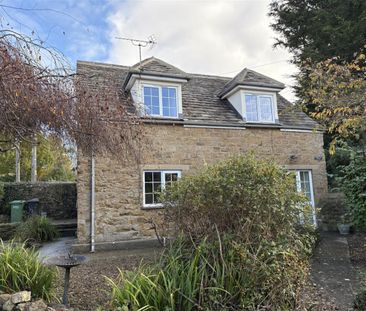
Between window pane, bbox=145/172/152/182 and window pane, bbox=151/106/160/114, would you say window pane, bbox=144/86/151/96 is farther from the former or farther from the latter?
window pane, bbox=145/172/152/182

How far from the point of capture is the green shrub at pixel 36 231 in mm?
11359

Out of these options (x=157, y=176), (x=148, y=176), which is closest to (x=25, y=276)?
(x=148, y=176)

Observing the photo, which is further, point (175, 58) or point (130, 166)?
point (175, 58)

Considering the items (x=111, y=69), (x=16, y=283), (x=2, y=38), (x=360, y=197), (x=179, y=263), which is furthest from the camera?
(x=111, y=69)

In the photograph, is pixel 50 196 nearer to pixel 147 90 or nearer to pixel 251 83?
pixel 147 90

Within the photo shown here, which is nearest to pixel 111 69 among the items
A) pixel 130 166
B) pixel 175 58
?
pixel 175 58

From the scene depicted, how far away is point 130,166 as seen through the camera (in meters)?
10.6

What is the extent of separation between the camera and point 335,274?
6.68 meters

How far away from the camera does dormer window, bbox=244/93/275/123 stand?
12906 millimetres

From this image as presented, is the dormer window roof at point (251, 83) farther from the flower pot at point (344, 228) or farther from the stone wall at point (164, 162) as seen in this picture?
the flower pot at point (344, 228)

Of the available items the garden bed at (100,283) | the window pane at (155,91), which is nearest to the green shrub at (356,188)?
the garden bed at (100,283)

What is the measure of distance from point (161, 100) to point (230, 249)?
8.38m

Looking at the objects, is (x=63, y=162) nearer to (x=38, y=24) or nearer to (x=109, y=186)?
(x=38, y=24)

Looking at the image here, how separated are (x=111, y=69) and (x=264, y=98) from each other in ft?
24.7
